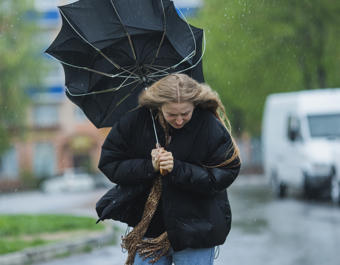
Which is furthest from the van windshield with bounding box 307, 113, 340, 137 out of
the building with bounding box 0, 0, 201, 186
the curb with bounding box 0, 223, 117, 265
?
the building with bounding box 0, 0, 201, 186

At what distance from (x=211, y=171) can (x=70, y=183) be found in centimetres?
4463

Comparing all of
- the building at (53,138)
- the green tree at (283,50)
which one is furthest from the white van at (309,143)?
the building at (53,138)

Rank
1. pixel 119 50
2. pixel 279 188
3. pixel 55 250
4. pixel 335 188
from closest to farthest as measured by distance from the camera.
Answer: pixel 119 50, pixel 55 250, pixel 335 188, pixel 279 188

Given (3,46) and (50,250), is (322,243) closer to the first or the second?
(50,250)

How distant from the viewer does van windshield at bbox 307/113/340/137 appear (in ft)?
57.1

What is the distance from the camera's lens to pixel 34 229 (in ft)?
41.4

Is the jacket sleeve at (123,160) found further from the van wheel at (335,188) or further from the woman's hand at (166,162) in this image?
the van wheel at (335,188)

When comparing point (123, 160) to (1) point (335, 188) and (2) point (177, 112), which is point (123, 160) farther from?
(1) point (335, 188)

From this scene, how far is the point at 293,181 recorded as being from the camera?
700 inches

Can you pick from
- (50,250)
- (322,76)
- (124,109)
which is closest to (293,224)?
(50,250)

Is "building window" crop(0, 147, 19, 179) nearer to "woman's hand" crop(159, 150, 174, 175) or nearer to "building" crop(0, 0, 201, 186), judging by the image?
"building" crop(0, 0, 201, 186)

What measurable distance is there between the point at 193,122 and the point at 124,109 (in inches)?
22.9

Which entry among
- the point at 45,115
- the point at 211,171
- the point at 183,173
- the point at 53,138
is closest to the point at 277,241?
the point at 211,171

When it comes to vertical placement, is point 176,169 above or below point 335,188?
above
